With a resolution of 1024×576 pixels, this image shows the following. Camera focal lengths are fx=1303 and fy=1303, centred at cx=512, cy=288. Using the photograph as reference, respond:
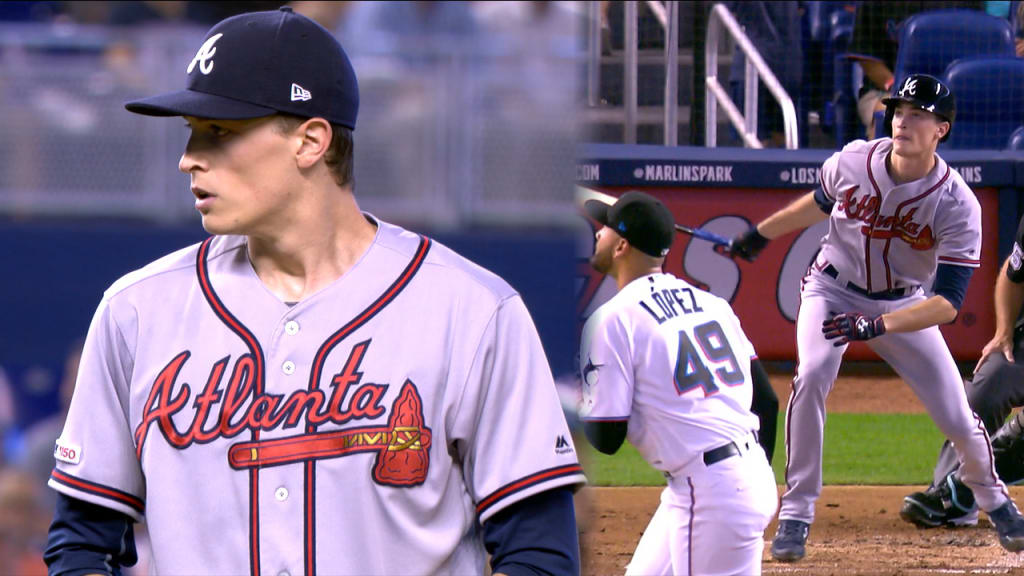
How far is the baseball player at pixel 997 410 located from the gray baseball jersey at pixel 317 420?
10.6ft

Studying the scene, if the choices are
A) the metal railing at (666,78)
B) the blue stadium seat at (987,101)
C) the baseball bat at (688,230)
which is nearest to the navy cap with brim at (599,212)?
the baseball bat at (688,230)

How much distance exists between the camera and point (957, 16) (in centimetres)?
599

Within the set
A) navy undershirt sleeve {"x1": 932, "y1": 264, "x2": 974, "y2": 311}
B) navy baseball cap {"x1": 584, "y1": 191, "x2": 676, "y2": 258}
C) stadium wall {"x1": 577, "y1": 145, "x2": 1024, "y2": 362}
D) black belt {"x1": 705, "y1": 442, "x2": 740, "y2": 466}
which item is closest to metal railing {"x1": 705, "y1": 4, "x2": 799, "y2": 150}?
stadium wall {"x1": 577, "y1": 145, "x2": 1024, "y2": 362}

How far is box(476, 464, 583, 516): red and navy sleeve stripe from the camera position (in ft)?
4.31

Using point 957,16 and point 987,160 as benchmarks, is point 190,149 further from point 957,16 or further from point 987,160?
point 957,16

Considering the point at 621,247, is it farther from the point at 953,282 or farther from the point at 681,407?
the point at 953,282

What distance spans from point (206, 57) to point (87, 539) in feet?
1.68

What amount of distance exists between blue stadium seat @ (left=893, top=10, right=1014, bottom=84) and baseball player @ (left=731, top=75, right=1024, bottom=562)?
1931 mm

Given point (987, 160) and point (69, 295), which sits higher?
point (987, 160)

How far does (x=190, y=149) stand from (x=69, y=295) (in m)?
3.20

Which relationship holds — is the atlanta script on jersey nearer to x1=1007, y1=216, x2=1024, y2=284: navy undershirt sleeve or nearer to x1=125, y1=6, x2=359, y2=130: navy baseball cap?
x1=1007, y1=216, x2=1024, y2=284: navy undershirt sleeve

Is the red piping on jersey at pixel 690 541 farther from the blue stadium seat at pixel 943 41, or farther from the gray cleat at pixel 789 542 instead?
the blue stadium seat at pixel 943 41

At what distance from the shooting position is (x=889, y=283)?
4.18 metres

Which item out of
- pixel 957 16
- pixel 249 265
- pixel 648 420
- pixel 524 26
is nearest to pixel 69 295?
pixel 524 26
